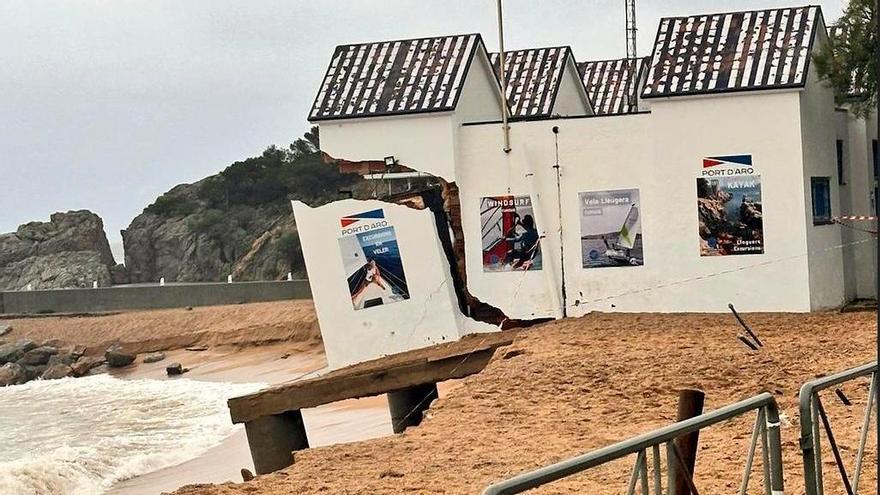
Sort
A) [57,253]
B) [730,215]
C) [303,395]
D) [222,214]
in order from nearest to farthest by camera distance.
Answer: [303,395], [730,215], [57,253], [222,214]

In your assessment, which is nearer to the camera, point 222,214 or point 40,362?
point 40,362

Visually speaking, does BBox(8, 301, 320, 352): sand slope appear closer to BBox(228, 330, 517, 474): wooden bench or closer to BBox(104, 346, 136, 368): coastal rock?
BBox(104, 346, 136, 368): coastal rock

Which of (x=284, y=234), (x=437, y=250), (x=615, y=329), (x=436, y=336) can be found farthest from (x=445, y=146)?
(x=284, y=234)

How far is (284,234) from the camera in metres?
66.8

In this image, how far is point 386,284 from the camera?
25.6 metres

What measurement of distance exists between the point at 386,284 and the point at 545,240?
3319 mm

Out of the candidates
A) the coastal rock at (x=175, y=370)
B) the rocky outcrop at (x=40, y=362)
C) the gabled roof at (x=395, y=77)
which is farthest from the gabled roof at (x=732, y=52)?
the rocky outcrop at (x=40, y=362)

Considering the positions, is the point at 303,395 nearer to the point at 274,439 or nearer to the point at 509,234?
the point at 274,439

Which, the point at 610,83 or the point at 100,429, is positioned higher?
the point at 610,83

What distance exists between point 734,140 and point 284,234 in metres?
44.6

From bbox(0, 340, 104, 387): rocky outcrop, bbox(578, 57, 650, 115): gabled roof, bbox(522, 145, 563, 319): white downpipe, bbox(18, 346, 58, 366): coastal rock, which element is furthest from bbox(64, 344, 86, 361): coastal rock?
bbox(522, 145, 563, 319): white downpipe

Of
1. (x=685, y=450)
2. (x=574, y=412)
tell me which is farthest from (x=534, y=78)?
(x=685, y=450)

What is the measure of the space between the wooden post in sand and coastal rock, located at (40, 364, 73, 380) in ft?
123

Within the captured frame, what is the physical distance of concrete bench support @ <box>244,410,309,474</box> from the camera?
61.7 feet
